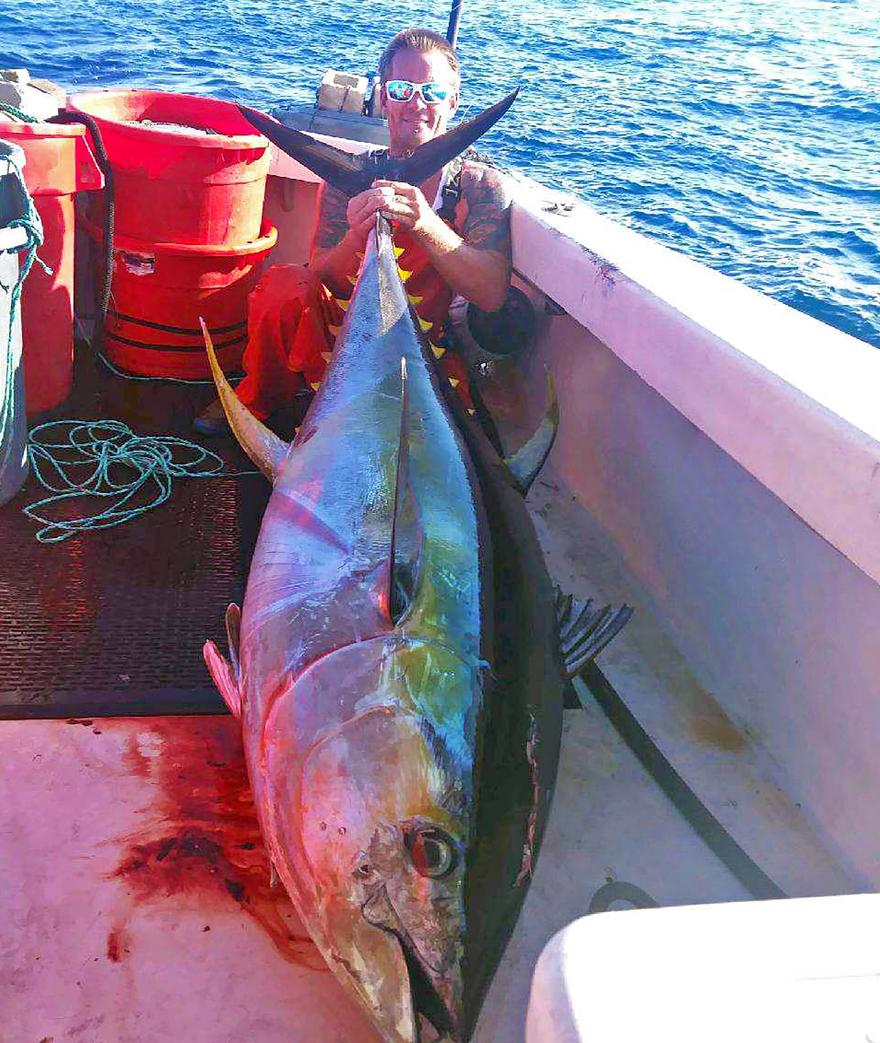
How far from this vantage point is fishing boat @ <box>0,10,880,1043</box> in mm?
627

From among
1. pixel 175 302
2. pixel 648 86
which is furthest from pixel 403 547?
pixel 648 86

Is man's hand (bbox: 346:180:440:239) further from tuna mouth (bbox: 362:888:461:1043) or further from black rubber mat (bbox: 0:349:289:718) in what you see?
tuna mouth (bbox: 362:888:461:1043)

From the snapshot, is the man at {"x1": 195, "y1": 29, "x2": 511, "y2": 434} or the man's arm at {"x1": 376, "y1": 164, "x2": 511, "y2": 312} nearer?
the man's arm at {"x1": 376, "y1": 164, "x2": 511, "y2": 312}

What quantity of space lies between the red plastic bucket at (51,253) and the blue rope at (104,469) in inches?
6.9

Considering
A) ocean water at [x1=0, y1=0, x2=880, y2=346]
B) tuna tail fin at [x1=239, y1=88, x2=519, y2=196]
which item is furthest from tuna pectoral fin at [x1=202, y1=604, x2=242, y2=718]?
ocean water at [x1=0, y1=0, x2=880, y2=346]

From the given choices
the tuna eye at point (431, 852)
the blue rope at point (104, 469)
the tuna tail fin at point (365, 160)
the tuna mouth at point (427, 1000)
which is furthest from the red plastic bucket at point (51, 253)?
the tuna mouth at point (427, 1000)

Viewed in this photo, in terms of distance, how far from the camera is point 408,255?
315 cm

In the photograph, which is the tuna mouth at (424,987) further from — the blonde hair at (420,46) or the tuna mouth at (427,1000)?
the blonde hair at (420,46)

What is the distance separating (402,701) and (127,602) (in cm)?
112

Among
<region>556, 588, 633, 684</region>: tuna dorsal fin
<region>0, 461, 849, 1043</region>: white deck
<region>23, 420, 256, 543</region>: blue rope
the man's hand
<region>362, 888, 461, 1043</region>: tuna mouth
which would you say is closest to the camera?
<region>362, 888, 461, 1043</region>: tuna mouth

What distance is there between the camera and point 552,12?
2162cm

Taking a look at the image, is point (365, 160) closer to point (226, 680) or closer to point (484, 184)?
point (484, 184)

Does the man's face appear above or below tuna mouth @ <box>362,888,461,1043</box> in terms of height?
above

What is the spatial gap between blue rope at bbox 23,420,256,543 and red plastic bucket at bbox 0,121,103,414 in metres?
0.18
